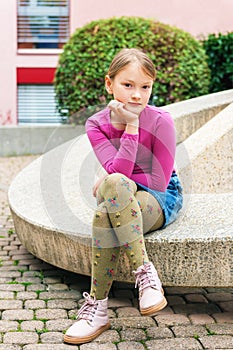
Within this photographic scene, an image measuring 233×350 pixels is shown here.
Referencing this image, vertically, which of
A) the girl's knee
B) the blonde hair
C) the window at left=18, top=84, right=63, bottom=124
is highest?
the blonde hair

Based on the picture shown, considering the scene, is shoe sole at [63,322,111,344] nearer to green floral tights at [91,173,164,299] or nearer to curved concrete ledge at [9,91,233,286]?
green floral tights at [91,173,164,299]

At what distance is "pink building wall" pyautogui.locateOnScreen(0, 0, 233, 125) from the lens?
44.2 feet

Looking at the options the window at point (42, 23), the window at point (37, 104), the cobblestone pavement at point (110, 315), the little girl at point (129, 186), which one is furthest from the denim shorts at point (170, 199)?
the window at point (42, 23)

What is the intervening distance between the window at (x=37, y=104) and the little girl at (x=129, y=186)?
10.3 metres

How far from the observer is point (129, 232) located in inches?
124

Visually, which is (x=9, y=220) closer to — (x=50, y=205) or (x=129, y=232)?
(x=50, y=205)

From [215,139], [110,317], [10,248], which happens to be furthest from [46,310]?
[215,139]

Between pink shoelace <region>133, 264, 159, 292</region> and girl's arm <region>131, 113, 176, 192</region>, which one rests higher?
girl's arm <region>131, 113, 176, 192</region>

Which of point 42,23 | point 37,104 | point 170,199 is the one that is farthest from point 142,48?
point 170,199

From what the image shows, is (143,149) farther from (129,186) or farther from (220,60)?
(220,60)

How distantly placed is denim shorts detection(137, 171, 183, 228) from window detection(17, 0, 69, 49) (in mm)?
10736

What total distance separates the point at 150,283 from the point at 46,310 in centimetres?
76

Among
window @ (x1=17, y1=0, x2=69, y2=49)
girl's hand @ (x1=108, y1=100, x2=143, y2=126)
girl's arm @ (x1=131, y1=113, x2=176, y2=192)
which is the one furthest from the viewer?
window @ (x1=17, y1=0, x2=69, y2=49)

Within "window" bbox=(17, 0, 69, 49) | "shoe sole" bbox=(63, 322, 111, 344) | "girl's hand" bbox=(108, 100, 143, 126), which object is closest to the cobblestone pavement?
"shoe sole" bbox=(63, 322, 111, 344)
